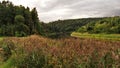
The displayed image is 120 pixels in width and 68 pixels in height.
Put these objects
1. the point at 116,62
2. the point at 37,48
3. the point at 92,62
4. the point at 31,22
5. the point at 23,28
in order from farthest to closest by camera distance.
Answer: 1. the point at 31,22
2. the point at 23,28
3. the point at 37,48
4. the point at 92,62
5. the point at 116,62

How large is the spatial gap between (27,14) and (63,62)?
6829 cm

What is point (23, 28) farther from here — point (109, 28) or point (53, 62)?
point (53, 62)

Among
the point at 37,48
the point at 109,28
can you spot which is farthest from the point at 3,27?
the point at 37,48

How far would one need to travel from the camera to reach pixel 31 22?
76.9 metres

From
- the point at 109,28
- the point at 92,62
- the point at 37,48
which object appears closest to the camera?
the point at 92,62

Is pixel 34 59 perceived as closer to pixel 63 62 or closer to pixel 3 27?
pixel 63 62

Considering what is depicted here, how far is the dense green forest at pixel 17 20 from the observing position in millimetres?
69688

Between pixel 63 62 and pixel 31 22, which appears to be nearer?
pixel 63 62

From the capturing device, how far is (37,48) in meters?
14.0

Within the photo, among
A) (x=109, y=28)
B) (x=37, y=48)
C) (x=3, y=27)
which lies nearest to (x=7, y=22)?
(x=3, y=27)

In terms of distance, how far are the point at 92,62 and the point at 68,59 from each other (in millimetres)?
1375

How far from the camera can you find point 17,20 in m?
72.8

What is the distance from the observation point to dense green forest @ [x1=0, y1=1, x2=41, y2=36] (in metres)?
69.7

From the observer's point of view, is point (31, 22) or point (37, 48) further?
point (31, 22)
